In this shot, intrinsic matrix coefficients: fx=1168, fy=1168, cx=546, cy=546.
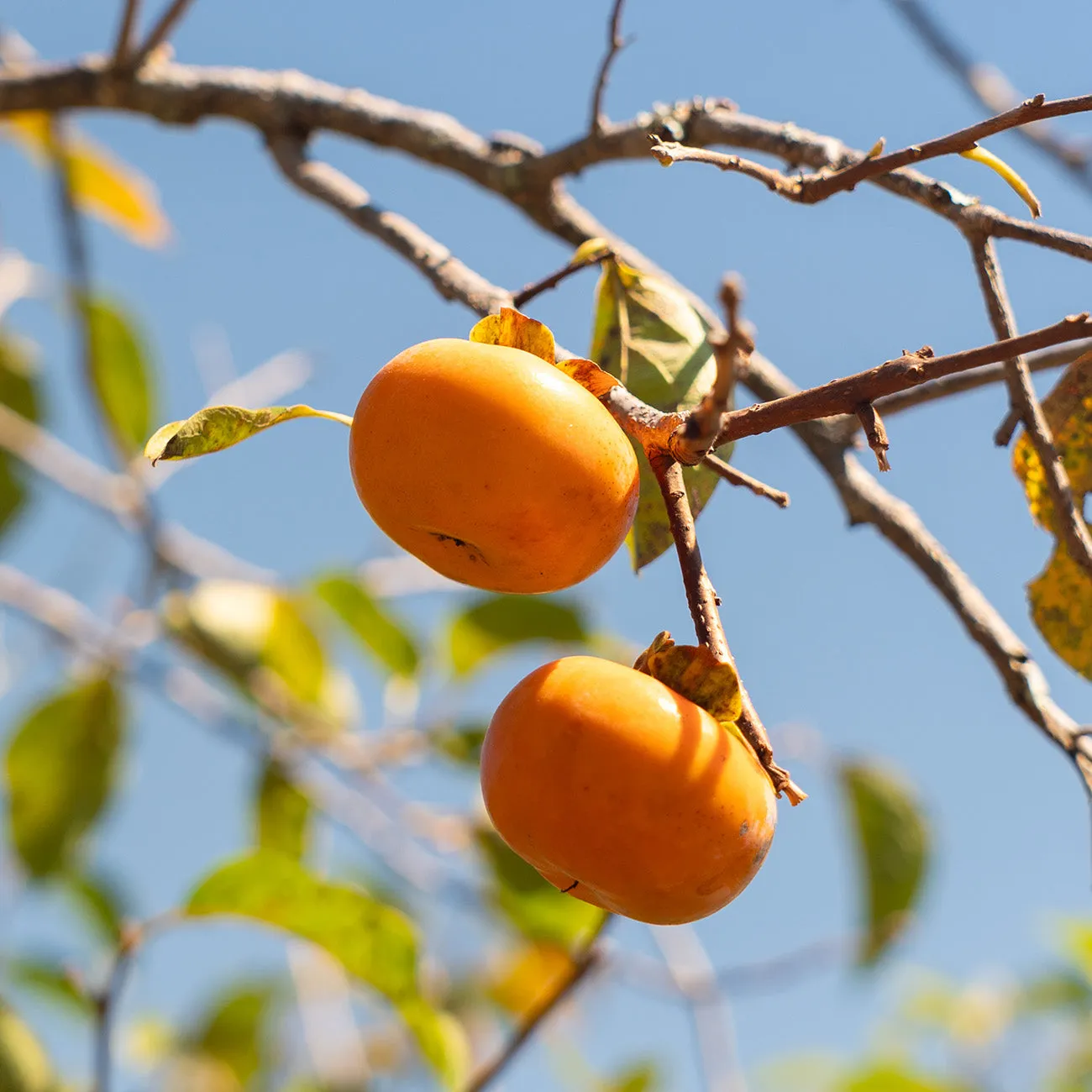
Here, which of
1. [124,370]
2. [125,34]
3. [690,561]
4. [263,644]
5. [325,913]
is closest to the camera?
[690,561]

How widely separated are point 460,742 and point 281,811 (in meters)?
0.43

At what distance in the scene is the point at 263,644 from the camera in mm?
2445

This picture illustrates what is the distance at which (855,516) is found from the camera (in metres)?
1.22

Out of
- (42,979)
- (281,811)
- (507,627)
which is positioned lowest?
(42,979)

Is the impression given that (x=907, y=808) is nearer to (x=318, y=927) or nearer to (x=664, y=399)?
(x=318, y=927)

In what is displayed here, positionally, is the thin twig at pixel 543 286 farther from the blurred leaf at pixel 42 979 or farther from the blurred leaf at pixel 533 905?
the blurred leaf at pixel 42 979

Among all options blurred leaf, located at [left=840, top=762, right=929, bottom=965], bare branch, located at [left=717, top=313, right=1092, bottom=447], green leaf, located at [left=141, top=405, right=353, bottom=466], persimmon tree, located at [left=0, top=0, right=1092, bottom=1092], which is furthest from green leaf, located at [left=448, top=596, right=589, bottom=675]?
bare branch, located at [left=717, top=313, right=1092, bottom=447]

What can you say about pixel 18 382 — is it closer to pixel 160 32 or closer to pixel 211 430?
pixel 160 32

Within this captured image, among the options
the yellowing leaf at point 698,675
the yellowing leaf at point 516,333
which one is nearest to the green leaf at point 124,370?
the yellowing leaf at point 516,333

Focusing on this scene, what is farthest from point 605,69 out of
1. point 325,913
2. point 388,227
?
point 325,913

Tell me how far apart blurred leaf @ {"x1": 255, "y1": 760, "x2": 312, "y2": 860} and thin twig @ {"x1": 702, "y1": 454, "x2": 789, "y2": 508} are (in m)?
1.88

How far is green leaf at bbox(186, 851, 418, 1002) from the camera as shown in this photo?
1.68 metres

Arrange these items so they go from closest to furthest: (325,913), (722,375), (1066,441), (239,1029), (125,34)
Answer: (722,375) → (1066,441) → (325,913) → (125,34) → (239,1029)

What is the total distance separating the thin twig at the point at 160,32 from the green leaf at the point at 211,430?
1.17 metres
